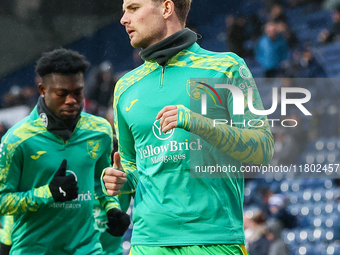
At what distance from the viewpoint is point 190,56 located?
179cm

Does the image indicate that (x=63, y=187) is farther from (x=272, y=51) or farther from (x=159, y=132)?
(x=272, y=51)

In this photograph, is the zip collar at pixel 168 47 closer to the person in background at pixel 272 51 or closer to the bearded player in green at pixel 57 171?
the bearded player in green at pixel 57 171

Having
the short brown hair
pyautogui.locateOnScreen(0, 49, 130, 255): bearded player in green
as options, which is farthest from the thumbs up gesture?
the short brown hair

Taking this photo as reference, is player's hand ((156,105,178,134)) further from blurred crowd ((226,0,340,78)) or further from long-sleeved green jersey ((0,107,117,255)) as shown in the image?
blurred crowd ((226,0,340,78))

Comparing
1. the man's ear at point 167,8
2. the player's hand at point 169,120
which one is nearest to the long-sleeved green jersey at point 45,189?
the man's ear at point 167,8

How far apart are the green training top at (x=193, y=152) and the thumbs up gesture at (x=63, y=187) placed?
848 mm

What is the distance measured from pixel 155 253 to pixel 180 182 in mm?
236

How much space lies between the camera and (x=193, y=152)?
5.28 feet

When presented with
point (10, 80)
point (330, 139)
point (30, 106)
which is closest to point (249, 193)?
point (330, 139)

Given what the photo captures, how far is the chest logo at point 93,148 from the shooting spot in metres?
2.82

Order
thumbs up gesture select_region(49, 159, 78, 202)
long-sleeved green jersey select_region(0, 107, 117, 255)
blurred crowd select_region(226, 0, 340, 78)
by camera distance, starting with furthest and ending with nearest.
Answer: blurred crowd select_region(226, 0, 340, 78), long-sleeved green jersey select_region(0, 107, 117, 255), thumbs up gesture select_region(49, 159, 78, 202)

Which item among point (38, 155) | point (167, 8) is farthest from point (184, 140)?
point (38, 155)

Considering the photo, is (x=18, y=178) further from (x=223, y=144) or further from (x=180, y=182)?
(x=223, y=144)

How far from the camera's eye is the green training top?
1526 mm
